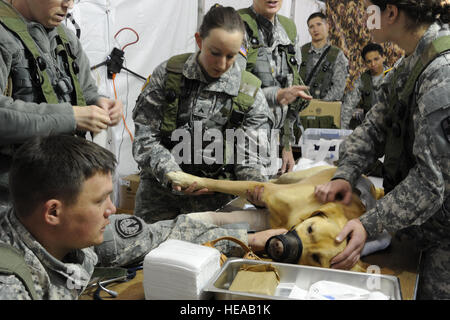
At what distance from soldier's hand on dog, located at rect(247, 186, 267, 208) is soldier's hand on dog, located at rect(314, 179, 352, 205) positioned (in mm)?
293

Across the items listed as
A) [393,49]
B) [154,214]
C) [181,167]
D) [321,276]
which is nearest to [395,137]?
[321,276]

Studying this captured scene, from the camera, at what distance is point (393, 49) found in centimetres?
853

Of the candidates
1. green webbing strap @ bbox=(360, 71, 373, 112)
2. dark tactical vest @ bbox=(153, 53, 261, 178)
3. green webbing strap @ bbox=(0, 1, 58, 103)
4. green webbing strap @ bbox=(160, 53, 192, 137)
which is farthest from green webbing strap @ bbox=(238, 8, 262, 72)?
green webbing strap @ bbox=(360, 71, 373, 112)

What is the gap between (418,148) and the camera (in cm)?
159

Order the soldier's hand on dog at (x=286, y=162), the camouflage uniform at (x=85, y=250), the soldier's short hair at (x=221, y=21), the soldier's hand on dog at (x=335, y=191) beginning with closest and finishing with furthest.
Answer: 1. the camouflage uniform at (x=85, y=250)
2. the soldier's hand on dog at (x=335, y=191)
3. the soldier's short hair at (x=221, y=21)
4. the soldier's hand on dog at (x=286, y=162)

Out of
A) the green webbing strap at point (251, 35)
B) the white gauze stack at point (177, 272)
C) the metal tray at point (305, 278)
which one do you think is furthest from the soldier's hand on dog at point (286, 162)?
the white gauze stack at point (177, 272)

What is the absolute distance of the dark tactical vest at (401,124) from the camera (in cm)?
167

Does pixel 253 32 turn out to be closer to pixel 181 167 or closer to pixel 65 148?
pixel 181 167

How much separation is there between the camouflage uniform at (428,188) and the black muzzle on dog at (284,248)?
31cm

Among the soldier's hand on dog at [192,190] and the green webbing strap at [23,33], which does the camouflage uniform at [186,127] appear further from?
the green webbing strap at [23,33]

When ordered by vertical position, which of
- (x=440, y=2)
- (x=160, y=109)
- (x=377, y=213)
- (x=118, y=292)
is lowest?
(x=118, y=292)

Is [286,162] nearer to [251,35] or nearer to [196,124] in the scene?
[251,35]

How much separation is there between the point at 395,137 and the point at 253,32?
5.79 feet

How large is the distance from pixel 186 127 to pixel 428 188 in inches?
52.6
